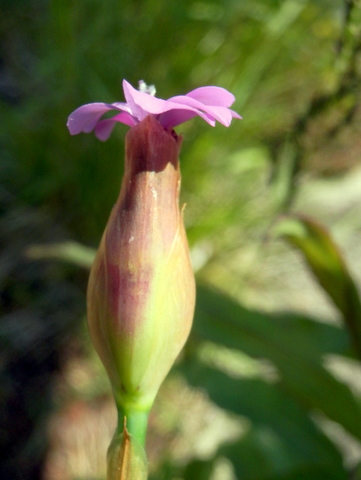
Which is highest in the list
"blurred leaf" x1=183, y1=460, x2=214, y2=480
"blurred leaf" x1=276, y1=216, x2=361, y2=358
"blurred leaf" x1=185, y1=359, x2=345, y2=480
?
"blurred leaf" x1=276, y1=216, x2=361, y2=358

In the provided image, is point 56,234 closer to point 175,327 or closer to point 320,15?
point 320,15

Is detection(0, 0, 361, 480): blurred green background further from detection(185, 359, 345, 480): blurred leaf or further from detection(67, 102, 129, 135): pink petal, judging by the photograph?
detection(67, 102, 129, 135): pink petal

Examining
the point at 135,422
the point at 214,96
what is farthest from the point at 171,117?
the point at 135,422

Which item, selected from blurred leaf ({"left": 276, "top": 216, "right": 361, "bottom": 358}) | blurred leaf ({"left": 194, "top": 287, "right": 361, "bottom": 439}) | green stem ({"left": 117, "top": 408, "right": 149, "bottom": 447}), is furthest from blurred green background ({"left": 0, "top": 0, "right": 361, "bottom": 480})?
green stem ({"left": 117, "top": 408, "right": 149, "bottom": 447})

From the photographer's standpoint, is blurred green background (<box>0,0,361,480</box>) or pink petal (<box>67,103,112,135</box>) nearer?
pink petal (<box>67,103,112,135</box>)

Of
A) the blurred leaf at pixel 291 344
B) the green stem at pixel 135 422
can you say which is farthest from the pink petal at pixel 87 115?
the blurred leaf at pixel 291 344

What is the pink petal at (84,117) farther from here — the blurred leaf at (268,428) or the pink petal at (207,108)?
the blurred leaf at (268,428)

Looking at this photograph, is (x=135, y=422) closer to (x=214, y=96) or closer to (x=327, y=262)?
(x=214, y=96)
